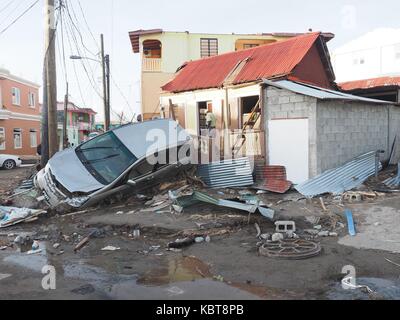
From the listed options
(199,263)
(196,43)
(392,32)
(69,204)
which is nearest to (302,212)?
(199,263)

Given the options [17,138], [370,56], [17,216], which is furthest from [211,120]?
[370,56]

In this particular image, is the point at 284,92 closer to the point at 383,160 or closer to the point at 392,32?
the point at 383,160

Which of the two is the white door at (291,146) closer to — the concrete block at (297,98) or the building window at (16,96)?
the concrete block at (297,98)

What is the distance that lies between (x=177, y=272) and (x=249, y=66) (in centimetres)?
1160

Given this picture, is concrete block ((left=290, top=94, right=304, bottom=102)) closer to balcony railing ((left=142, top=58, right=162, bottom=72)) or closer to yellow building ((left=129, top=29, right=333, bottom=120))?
yellow building ((left=129, top=29, right=333, bottom=120))

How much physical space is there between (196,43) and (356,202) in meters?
20.6

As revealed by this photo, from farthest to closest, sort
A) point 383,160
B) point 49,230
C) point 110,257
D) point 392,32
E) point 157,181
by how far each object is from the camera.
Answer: point 392,32 → point 383,160 → point 157,181 → point 49,230 → point 110,257

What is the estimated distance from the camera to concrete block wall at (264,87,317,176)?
1002cm

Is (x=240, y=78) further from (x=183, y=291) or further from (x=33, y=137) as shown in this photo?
(x=33, y=137)

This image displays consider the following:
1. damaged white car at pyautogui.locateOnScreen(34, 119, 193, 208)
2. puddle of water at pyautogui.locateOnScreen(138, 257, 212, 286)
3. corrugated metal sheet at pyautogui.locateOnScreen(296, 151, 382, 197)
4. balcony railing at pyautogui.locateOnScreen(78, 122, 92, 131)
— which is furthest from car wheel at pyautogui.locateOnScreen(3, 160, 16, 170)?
balcony railing at pyautogui.locateOnScreen(78, 122, 92, 131)

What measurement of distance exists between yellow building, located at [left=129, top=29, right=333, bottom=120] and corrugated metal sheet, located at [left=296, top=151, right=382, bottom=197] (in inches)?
538

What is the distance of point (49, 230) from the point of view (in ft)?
23.8

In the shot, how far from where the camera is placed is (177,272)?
494cm

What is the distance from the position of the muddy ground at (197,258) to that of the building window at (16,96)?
938 inches
